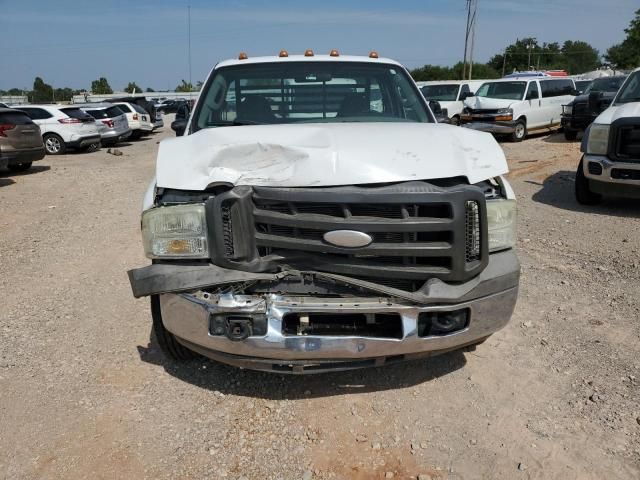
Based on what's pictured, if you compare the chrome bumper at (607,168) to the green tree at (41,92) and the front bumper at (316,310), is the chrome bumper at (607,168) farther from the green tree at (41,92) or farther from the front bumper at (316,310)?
the green tree at (41,92)

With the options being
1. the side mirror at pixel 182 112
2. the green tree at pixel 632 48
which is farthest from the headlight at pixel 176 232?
the green tree at pixel 632 48

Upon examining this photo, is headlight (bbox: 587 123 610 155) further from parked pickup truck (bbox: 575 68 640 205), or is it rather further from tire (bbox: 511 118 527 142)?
tire (bbox: 511 118 527 142)

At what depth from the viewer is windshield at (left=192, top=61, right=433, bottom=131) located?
13.7 feet

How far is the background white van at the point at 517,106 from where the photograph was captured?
55.6 feet

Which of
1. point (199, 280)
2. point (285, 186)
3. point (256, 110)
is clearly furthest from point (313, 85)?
point (199, 280)

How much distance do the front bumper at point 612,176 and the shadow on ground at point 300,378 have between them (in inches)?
188

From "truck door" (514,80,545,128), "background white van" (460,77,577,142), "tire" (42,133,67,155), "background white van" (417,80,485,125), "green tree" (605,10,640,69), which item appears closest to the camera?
"background white van" (460,77,577,142)

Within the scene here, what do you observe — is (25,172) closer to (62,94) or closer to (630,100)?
(630,100)

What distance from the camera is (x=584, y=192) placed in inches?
315

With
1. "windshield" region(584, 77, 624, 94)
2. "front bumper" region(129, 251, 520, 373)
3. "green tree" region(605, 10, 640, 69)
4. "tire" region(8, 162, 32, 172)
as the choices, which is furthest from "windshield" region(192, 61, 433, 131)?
"green tree" region(605, 10, 640, 69)

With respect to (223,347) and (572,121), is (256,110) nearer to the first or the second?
(223,347)

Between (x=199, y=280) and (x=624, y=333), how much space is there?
9.94 ft

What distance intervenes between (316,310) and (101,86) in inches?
3509

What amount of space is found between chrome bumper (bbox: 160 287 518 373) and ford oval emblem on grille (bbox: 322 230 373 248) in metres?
0.28
